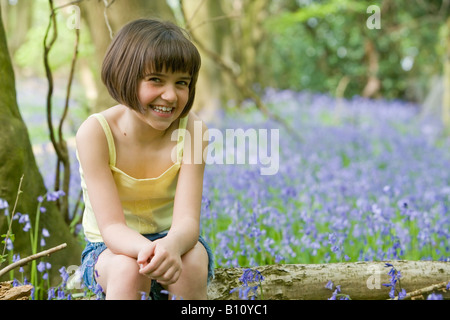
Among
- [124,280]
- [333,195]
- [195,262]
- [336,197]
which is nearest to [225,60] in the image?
[336,197]

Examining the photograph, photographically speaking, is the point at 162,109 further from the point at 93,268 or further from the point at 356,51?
the point at 356,51

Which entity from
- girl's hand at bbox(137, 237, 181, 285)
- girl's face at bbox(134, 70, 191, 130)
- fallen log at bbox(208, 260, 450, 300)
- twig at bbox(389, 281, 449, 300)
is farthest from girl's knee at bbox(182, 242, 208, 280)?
twig at bbox(389, 281, 449, 300)

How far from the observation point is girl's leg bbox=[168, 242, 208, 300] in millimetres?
2170

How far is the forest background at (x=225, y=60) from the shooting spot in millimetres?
3219

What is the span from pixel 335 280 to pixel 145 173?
3.07 ft

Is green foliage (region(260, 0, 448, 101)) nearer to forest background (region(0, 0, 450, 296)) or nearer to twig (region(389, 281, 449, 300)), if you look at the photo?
forest background (region(0, 0, 450, 296))

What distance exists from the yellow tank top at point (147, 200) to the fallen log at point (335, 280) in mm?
358

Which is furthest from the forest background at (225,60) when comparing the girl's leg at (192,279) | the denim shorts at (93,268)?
the girl's leg at (192,279)

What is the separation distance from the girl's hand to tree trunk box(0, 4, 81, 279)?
118 centimetres

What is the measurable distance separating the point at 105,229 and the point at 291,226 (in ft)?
5.71

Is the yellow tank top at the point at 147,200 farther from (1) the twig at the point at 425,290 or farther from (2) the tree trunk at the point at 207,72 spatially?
(2) the tree trunk at the point at 207,72

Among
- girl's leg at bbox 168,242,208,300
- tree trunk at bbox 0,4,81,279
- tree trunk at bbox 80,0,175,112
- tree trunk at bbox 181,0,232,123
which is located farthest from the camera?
tree trunk at bbox 181,0,232,123

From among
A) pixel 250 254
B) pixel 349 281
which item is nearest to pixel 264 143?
pixel 250 254
